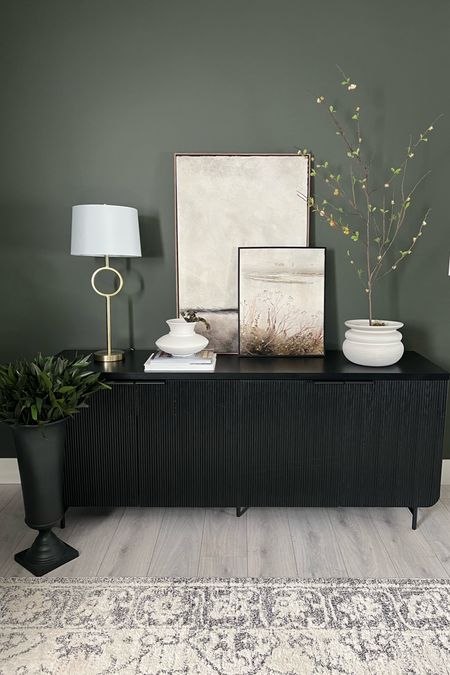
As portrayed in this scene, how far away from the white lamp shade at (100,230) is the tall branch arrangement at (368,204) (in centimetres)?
91

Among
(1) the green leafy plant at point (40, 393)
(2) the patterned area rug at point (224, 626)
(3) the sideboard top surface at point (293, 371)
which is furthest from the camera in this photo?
(3) the sideboard top surface at point (293, 371)

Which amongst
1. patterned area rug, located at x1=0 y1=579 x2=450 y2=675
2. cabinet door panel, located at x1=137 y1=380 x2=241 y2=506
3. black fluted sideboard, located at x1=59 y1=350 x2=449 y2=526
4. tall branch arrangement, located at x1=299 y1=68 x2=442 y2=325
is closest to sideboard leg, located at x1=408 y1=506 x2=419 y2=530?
black fluted sideboard, located at x1=59 y1=350 x2=449 y2=526

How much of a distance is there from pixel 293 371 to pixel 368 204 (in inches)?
36.3

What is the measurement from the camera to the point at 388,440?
7.50ft

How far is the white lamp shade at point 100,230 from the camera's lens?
89.9 inches

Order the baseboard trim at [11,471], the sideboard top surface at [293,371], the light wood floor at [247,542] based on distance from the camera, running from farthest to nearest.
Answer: the baseboard trim at [11,471] → the sideboard top surface at [293,371] → the light wood floor at [247,542]

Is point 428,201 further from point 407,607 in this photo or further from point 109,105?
point 407,607

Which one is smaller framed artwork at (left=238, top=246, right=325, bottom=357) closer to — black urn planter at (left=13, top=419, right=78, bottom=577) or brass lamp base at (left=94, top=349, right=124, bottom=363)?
brass lamp base at (left=94, top=349, right=124, bottom=363)

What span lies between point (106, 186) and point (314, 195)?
1.03 meters

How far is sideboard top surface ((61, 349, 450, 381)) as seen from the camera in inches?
87.8

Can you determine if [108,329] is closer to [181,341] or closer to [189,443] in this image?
[181,341]

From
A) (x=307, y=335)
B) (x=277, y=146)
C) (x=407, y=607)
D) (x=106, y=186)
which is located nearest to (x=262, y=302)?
(x=307, y=335)

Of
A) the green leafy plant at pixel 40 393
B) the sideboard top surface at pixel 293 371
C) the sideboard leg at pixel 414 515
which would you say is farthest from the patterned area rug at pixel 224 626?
the sideboard top surface at pixel 293 371

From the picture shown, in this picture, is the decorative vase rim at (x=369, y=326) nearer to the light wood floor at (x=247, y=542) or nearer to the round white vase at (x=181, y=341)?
the round white vase at (x=181, y=341)
